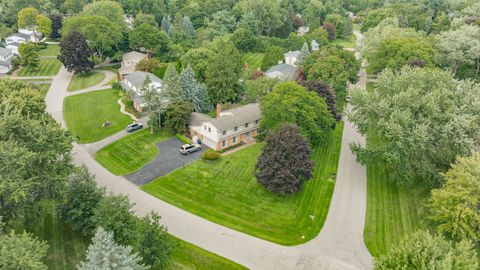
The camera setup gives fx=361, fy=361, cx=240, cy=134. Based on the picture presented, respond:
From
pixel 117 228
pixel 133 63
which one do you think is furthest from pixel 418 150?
pixel 133 63

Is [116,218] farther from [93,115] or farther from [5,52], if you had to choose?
[5,52]

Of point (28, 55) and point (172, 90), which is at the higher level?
point (172, 90)

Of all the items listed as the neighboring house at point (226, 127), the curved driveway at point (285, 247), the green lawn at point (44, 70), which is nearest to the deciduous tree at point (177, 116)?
the neighboring house at point (226, 127)

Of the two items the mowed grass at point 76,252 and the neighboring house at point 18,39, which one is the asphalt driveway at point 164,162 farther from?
the neighboring house at point 18,39

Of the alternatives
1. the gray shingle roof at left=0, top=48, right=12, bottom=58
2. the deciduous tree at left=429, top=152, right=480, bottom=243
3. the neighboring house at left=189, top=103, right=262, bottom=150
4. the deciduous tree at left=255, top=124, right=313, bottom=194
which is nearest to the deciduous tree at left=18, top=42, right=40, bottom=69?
the gray shingle roof at left=0, top=48, right=12, bottom=58

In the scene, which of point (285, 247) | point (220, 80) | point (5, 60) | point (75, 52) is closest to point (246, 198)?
point (285, 247)
